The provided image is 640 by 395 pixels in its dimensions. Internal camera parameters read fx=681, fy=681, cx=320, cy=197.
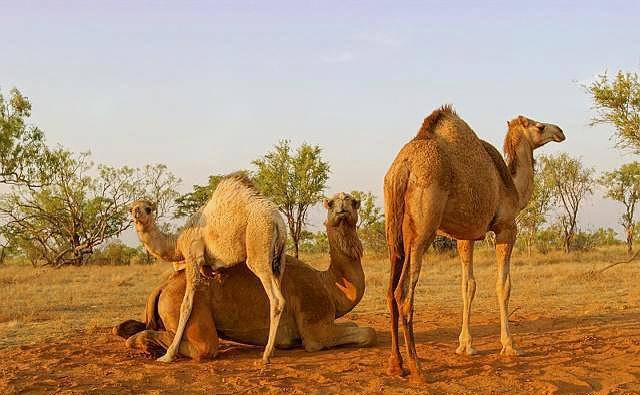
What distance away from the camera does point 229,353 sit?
8.19m

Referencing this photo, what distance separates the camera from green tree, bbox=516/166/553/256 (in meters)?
36.1

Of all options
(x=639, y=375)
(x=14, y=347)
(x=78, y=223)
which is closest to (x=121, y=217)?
(x=78, y=223)

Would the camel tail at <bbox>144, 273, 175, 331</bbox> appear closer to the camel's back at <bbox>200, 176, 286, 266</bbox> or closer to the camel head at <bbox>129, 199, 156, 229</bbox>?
the camel head at <bbox>129, 199, 156, 229</bbox>

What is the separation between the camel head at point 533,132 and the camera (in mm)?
8906

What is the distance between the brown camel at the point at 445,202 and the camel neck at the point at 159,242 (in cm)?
277

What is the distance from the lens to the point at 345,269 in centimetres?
842

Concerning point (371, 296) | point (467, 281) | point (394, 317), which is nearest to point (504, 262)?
point (467, 281)

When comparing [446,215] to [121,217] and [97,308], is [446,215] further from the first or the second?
[121,217]

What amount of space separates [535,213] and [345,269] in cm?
2995

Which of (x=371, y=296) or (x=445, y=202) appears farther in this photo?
(x=371, y=296)

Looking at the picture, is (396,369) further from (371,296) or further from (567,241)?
(567,241)

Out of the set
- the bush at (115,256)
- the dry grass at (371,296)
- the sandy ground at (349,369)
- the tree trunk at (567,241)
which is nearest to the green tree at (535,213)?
the tree trunk at (567,241)

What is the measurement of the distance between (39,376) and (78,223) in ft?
97.7

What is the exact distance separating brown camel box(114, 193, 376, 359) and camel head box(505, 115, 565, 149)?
2.35 metres
